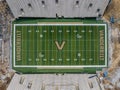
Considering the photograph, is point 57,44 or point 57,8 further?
point 57,44

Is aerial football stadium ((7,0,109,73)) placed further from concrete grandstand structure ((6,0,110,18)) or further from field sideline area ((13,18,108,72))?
concrete grandstand structure ((6,0,110,18))

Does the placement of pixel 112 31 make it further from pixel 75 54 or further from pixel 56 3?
pixel 56 3

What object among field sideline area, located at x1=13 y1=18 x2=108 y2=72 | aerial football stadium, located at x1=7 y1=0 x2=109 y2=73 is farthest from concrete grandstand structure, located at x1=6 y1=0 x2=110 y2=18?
field sideline area, located at x1=13 y1=18 x2=108 y2=72

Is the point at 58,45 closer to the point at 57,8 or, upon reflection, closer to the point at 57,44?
the point at 57,44

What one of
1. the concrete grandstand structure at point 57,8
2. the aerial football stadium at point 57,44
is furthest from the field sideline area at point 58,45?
the concrete grandstand structure at point 57,8

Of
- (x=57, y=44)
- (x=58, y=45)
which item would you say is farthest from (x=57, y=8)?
(x=58, y=45)

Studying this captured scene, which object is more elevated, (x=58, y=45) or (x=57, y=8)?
(x=57, y=8)

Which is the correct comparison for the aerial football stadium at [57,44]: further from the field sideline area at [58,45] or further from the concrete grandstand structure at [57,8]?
the concrete grandstand structure at [57,8]
